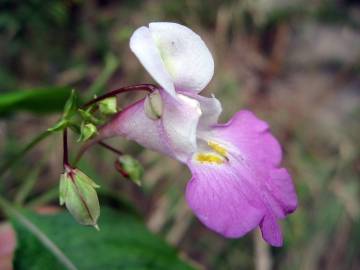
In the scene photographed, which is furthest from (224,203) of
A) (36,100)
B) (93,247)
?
(36,100)

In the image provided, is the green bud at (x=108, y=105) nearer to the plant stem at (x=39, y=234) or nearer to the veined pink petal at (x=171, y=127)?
the veined pink petal at (x=171, y=127)

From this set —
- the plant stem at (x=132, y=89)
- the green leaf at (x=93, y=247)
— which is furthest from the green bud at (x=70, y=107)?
the green leaf at (x=93, y=247)

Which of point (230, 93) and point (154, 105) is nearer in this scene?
point (154, 105)

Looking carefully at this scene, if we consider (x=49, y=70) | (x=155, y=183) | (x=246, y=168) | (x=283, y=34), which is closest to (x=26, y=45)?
(x=49, y=70)

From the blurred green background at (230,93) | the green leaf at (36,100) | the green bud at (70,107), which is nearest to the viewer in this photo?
the green bud at (70,107)

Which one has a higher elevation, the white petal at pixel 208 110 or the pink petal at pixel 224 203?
the white petal at pixel 208 110

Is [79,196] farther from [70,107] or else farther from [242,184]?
[242,184]

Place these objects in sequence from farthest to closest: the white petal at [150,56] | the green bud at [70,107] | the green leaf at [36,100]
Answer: the green leaf at [36,100] → the green bud at [70,107] → the white petal at [150,56]

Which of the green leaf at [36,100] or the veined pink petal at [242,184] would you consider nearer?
the veined pink petal at [242,184]
